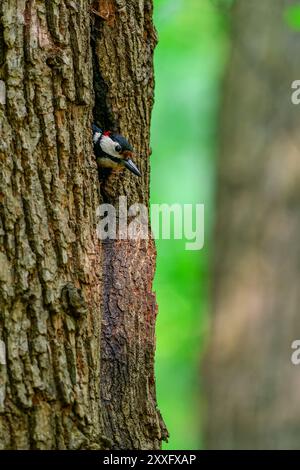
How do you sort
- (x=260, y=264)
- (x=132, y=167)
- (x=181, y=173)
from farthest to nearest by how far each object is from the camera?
(x=181, y=173)
(x=260, y=264)
(x=132, y=167)

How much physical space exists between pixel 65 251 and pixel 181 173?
24.4 feet

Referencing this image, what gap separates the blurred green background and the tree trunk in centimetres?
294

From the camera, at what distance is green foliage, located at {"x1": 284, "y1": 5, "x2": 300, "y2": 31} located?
19.3ft

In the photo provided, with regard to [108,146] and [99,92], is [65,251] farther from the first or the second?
[99,92]

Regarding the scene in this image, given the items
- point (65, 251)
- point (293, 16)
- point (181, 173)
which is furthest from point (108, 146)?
point (181, 173)

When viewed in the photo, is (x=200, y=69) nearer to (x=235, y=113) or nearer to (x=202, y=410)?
(x=235, y=113)

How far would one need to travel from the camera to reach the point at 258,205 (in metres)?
6.33

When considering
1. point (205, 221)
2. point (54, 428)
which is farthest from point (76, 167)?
point (205, 221)

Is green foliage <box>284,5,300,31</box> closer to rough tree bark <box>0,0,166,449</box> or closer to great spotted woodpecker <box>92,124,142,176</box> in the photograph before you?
rough tree bark <box>0,0,166,449</box>

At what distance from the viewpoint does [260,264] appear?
20.6 feet

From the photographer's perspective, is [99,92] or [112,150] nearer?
[112,150]

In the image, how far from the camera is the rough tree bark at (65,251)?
3402 mm

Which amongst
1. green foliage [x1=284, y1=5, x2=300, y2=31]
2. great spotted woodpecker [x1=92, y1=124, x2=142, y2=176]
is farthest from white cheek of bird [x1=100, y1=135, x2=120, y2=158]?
green foliage [x1=284, y1=5, x2=300, y2=31]

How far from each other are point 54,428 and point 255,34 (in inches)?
160
